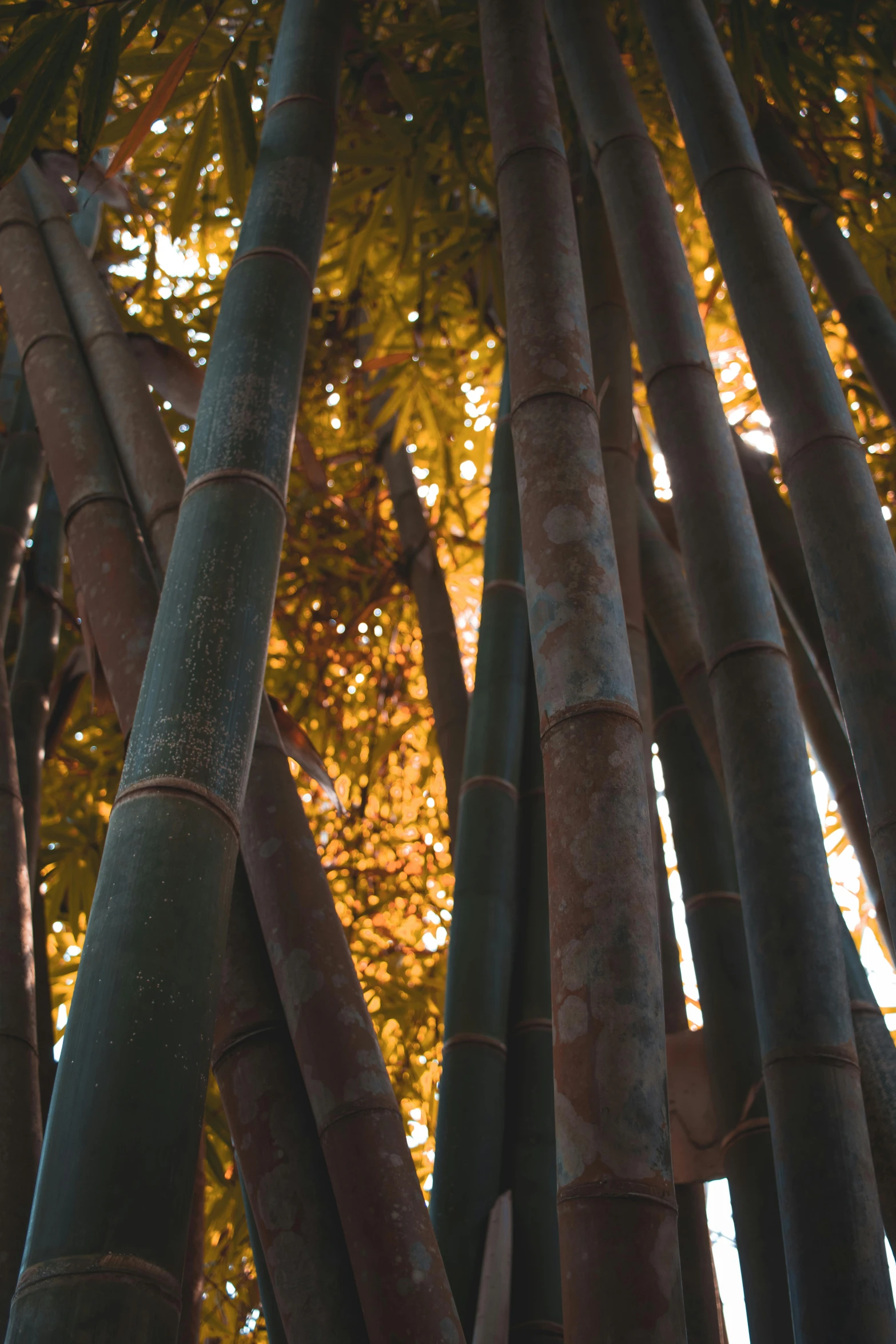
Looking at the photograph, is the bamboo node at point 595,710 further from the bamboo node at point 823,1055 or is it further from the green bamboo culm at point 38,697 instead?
the green bamboo culm at point 38,697

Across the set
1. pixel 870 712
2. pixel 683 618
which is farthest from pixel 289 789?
pixel 683 618

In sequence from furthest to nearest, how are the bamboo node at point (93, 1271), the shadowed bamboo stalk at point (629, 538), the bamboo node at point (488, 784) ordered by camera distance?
the bamboo node at point (488, 784) → the shadowed bamboo stalk at point (629, 538) → the bamboo node at point (93, 1271)

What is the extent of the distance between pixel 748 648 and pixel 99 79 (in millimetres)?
1047

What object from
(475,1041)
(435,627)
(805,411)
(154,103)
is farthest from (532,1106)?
(154,103)

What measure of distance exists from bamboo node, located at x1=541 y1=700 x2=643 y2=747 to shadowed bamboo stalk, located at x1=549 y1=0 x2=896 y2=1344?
256mm

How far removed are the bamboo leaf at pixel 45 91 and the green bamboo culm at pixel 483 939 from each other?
2.22ft

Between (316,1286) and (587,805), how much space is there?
1.61ft

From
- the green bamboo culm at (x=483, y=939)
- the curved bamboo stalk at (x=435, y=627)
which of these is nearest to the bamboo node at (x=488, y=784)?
the green bamboo culm at (x=483, y=939)

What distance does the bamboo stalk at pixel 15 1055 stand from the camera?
1167 mm

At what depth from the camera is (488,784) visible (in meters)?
1.76

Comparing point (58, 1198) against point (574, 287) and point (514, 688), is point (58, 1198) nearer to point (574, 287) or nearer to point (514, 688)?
point (574, 287)

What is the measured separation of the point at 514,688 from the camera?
6.29 feet

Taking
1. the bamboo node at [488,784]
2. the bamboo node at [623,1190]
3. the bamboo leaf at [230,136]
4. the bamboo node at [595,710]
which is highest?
the bamboo leaf at [230,136]

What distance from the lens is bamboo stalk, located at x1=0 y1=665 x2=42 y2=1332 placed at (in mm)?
1167
